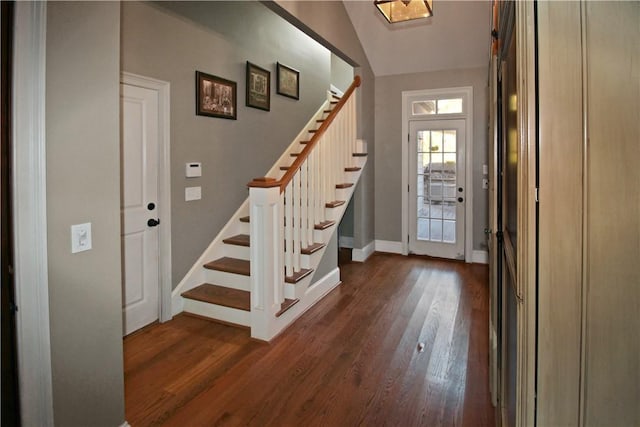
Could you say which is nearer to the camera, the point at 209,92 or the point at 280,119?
the point at 209,92

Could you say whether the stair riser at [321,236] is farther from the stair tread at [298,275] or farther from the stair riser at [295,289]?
the stair riser at [295,289]

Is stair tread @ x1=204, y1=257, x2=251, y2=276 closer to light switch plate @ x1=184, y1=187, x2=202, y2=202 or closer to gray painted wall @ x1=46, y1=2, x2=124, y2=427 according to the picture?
light switch plate @ x1=184, y1=187, x2=202, y2=202

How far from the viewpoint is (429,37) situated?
5.02m

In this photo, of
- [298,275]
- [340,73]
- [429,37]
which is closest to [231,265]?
[298,275]

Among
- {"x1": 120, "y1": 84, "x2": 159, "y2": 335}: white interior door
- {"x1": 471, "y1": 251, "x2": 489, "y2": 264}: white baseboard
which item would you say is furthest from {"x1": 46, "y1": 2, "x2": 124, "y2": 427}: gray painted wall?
{"x1": 471, "y1": 251, "x2": 489, "y2": 264}: white baseboard

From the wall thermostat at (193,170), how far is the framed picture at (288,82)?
1.64 meters

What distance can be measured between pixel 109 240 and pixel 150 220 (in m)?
1.58

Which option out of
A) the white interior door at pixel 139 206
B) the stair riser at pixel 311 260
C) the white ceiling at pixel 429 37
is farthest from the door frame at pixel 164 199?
the white ceiling at pixel 429 37

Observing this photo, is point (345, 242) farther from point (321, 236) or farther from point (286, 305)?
point (286, 305)

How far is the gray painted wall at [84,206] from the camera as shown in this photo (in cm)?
149

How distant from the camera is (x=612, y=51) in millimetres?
756

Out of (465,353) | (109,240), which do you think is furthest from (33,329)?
(465,353)

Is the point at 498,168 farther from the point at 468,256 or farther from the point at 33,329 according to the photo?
the point at 468,256

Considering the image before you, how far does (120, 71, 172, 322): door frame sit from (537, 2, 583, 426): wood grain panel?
9.96ft
